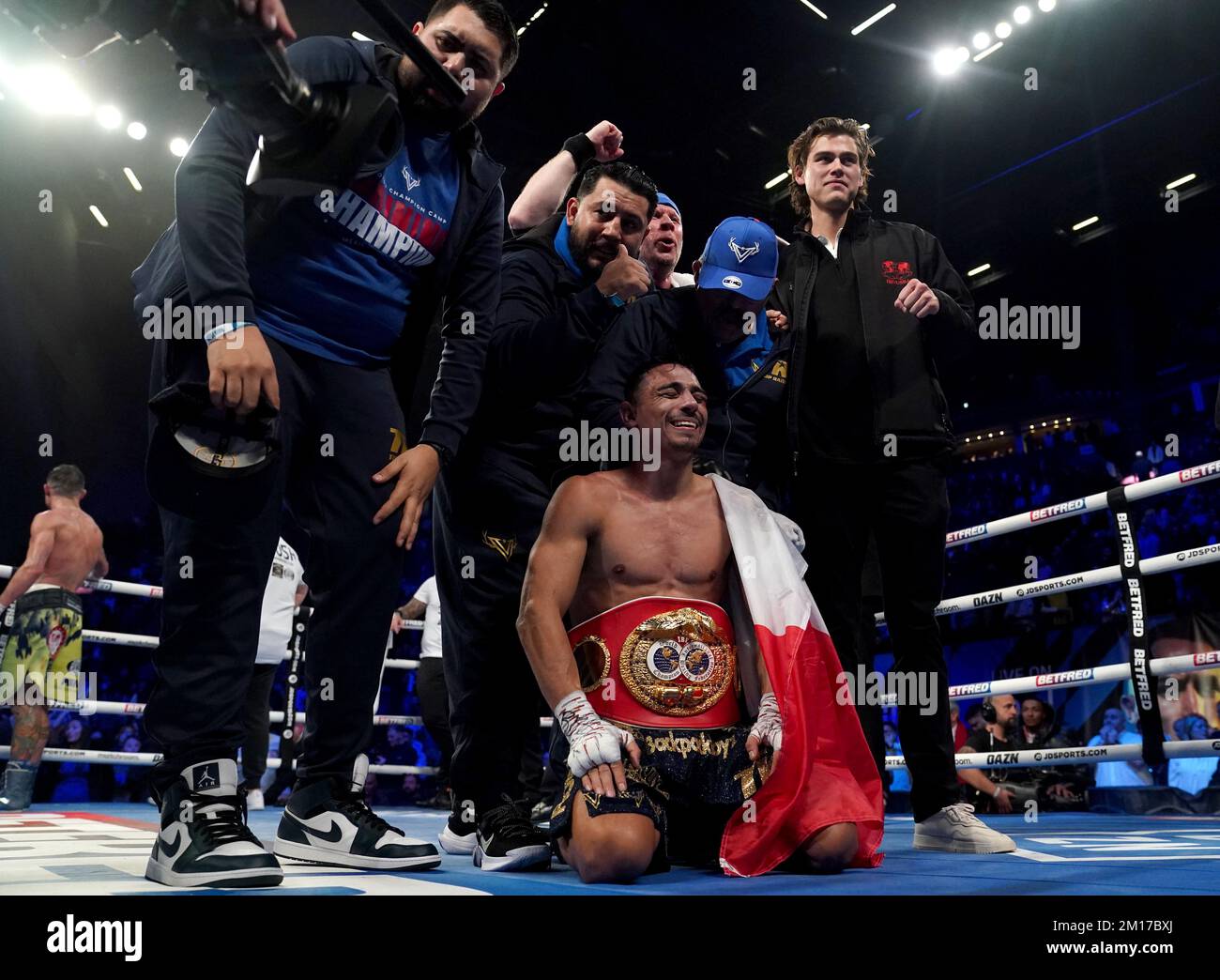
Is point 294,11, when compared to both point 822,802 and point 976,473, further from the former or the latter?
point 976,473

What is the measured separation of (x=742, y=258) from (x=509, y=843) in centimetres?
125

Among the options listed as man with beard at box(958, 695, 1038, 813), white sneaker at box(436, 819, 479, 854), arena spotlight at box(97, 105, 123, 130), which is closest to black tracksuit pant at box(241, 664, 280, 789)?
white sneaker at box(436, 819, 479, 854)

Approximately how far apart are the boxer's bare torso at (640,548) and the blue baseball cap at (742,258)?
47 centimetres

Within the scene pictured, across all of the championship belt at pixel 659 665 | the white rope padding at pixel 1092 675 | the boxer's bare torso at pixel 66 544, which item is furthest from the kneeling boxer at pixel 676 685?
the boxer's bare torso at pixel 66 544

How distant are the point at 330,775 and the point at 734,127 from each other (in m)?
5.94

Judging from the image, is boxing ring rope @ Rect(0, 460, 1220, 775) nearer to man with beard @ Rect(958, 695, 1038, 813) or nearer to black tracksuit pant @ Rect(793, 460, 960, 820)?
black tracksuit pant @ Rect(793, 460, 960, 820)

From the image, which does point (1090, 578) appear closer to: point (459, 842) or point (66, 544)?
point (459, 842)

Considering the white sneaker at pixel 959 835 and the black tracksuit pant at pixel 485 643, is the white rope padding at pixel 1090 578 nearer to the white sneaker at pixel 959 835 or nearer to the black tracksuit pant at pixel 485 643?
the white sneaker at pixel 959 835

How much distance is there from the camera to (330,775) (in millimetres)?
1551

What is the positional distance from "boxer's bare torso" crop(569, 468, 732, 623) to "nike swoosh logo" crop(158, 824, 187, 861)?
2.67ft

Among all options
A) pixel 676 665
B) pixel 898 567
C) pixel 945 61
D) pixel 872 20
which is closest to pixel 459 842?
pixel 676 665

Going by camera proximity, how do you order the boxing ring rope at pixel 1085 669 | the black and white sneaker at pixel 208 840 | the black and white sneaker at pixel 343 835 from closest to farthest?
the black and white sneaker at pixel 208 840 → the black and white sneaker at pixel 343 835 → the boxing ring rope at pixel 1085 669

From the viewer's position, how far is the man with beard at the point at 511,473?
6.14 feet

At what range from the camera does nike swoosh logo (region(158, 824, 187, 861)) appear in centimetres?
126
